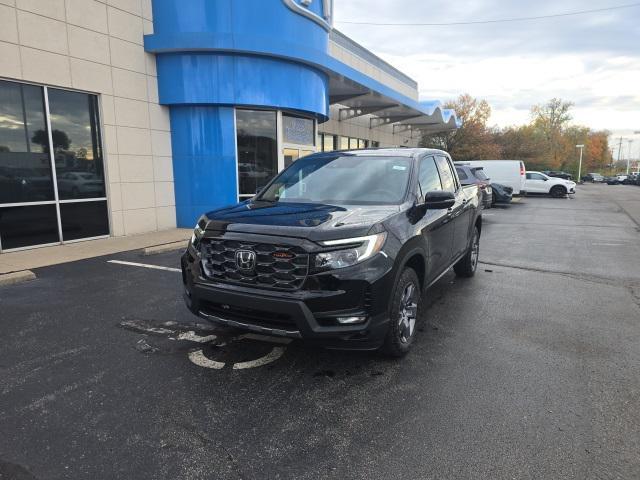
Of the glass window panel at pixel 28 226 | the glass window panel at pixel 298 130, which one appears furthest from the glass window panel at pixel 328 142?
the glass window panel at pixel 28 226

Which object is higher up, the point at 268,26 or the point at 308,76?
the point at 268,26

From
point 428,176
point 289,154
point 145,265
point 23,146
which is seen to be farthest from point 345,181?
point 289,154

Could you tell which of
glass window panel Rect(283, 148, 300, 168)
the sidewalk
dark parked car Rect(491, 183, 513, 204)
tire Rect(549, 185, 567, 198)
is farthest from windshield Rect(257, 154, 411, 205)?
tire Rect(549, 185, 567, 198)

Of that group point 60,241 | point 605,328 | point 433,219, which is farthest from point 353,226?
point 60,241

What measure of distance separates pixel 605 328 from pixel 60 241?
9.51 meters

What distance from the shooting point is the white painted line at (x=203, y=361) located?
150 inches

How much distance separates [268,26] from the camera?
37.4ft

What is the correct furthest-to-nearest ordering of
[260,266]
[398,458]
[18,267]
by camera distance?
[18,267], [260,266], [398,458]

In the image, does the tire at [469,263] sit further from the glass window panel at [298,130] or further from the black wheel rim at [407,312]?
the glass window panel at [298,130]

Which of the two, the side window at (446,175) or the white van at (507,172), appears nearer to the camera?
the side window at (446,175)

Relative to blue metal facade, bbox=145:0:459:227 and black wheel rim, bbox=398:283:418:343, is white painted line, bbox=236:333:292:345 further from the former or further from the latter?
blue metal facade, bbox=145:0:459:227

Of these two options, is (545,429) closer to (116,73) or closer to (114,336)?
(114,336)

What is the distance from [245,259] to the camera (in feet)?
11.6

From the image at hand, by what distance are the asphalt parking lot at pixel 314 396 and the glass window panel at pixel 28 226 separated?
3071mm
